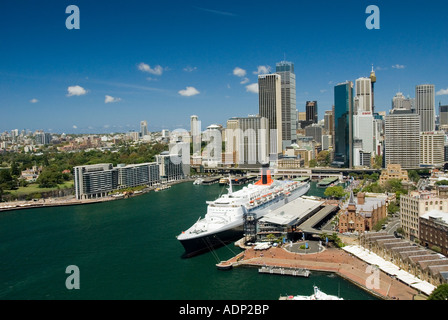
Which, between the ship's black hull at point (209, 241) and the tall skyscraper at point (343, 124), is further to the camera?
the tall skyscraper at point (343, 124)

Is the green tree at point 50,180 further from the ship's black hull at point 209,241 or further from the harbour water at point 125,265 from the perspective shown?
the ship's black hull at point 209,241

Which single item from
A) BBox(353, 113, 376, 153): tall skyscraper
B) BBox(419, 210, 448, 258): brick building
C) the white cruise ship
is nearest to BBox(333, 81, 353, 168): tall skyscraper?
BBox(353, 113, 376, 153): tall skyscraper

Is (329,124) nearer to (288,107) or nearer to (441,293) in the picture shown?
(288,107)

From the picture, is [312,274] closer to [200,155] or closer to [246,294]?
[246,294]

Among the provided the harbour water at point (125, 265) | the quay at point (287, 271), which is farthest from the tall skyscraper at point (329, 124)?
the quay at point (287, 271)

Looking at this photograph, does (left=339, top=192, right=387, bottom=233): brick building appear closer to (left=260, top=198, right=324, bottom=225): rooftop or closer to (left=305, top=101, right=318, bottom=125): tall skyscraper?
(left=260, top=198, right=324, bottom=225): rooftop

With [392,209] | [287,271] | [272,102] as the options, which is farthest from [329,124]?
[287,271]
